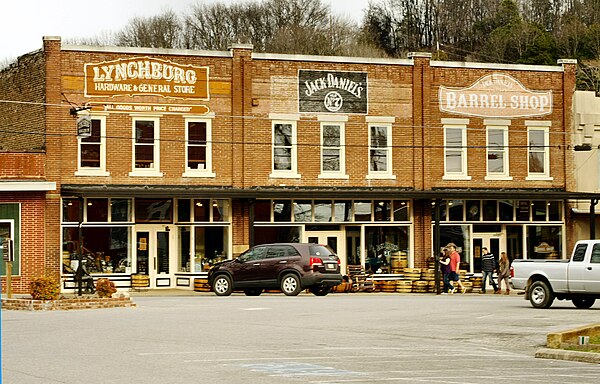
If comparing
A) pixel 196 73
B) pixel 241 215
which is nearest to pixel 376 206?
pixel 241 215

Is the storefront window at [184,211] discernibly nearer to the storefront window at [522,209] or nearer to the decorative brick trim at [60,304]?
the decorative brick trim at [60,304]

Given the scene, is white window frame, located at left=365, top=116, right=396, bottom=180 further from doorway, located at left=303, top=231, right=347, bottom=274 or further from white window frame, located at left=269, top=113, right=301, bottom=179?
white window frame, located at left=269, top=113, right=301, bottom=179

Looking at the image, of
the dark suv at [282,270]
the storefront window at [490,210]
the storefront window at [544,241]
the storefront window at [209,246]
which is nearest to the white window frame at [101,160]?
the storefront window at [209,246]

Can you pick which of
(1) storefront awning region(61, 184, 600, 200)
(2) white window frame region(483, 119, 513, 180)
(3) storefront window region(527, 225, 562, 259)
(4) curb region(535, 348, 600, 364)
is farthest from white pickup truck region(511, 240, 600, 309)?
(3) storefront window region(527, 225, 562, 259)

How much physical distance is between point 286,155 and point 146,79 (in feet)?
19.9

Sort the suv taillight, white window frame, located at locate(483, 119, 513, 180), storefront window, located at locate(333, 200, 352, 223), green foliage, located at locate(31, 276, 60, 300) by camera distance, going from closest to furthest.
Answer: green foliage, located at locate(31, 276, 60, 300) < the suv taillight < storefront window, located at locate(333, 200, 352, 223) < white window frame, located at locate(483, 119, 513, 180)

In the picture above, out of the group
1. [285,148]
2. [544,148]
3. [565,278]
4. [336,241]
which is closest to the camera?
[565,278]

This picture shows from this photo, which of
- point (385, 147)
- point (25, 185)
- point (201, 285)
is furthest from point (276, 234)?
point (25, 185)

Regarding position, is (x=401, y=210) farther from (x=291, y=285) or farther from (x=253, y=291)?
(x=291, y=285)

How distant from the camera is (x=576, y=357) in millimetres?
16625

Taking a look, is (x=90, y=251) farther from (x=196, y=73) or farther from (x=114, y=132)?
(x=196, y=73)

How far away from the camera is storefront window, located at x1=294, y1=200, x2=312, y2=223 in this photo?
43469 millimetres

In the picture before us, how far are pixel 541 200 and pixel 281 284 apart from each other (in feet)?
48.2

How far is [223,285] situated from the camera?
3716 centimetres
